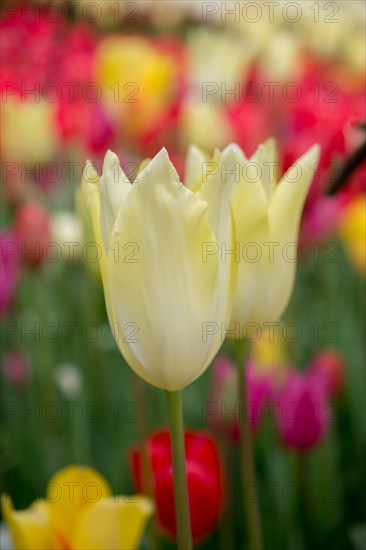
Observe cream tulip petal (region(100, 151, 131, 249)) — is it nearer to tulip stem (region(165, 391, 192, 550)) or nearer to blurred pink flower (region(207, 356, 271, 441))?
tulip stem (region(165, 391, 192, 550))

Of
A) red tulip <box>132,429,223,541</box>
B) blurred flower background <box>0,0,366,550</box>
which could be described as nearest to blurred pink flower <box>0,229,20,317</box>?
blurred flower background <box>0,0,366,550</box>

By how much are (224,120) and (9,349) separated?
50 cm

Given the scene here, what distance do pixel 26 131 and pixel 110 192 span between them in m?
0.95

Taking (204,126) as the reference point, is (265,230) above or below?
below

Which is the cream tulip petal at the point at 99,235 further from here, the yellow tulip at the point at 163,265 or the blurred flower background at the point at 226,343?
the blurred flower background at the point at 226,343

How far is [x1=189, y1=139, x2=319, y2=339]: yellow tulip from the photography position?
47cm

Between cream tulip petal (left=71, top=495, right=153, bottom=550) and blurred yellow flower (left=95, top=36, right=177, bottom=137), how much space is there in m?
0.98

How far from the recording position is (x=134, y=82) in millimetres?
1569

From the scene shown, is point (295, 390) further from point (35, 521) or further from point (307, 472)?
point (35, 521)

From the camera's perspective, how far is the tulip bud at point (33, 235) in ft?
3.17

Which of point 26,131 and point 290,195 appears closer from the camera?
point 290,195

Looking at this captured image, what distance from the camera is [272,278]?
1.62 feet

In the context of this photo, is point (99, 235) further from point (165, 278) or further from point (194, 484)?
point (194, 484)

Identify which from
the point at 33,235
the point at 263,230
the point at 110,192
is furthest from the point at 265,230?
the point at 33,235
